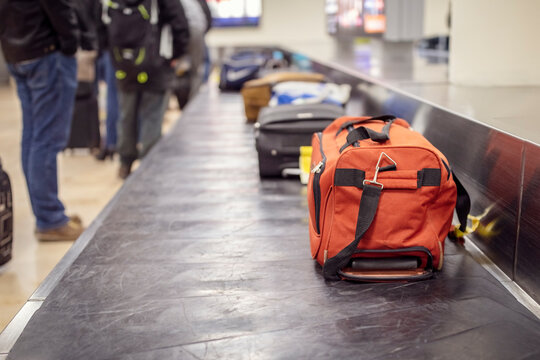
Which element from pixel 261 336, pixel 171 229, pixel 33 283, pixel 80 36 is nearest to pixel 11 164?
pixel 80 36

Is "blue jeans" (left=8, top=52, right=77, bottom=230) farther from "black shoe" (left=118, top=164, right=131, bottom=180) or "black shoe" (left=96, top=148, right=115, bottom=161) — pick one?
"black shoe" (left=96, top=148, right=115, bottom=161)

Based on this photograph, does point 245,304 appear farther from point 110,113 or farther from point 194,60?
point 194,60

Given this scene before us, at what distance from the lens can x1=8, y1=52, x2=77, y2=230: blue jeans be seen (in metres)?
2.71

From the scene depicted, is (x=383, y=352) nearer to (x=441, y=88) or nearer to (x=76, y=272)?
(x=76, y=272)

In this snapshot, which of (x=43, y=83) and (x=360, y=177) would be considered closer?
(x=360, y=177)

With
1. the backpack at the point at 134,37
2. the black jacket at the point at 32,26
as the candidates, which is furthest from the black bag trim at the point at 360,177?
the backpack at the point at 134,37

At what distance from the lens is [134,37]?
3.55 meters

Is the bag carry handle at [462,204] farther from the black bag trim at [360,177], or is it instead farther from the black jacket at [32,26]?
the black jacket at [32,26]

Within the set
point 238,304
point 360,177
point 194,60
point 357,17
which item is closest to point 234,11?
point 194,60

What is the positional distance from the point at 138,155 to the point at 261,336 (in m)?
3.20

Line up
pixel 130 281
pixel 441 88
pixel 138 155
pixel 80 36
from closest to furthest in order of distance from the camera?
pixel 130 281, pixel 441 88, pixel 80 36, pixel 138 155

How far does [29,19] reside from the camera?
2.63 metres

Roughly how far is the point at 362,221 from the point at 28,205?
2.88 meters

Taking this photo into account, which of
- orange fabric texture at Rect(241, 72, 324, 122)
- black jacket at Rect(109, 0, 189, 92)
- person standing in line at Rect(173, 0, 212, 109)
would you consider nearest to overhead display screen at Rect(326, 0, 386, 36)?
orange fabric texture at Rect(241, 72, 324, 122)
